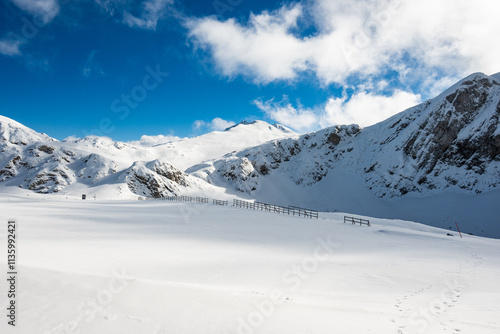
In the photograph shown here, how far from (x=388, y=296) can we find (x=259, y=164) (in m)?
88.1

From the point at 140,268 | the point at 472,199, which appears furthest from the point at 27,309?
the point at 472,199

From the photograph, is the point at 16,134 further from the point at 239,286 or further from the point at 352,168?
the point at 352,168

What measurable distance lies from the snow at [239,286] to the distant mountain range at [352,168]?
4633cm

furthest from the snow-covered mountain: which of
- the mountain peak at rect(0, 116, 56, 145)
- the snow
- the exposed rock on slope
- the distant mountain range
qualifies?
the snow

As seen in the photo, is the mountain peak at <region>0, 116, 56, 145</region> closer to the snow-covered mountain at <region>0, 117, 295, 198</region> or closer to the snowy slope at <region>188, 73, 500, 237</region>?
the snow-covered mountain at <region>0, 117, 295, 198</region>

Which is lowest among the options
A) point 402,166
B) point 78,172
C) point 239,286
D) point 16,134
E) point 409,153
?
point 239,286

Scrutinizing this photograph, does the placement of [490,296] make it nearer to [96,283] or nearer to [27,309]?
[96,283]

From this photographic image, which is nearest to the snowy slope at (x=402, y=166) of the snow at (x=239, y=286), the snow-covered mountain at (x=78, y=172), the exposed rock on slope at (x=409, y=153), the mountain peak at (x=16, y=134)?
the exposed rock on slope at (x=409, y=153)

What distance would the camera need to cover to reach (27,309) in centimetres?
397

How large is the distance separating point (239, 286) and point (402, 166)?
240 feet

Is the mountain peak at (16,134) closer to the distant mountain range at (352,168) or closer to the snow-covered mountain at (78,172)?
the snow-covered mountain at (78,172)

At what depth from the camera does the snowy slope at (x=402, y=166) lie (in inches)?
2017

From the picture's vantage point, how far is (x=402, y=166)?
66625 mm

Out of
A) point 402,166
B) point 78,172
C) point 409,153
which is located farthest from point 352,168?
point 78,172
